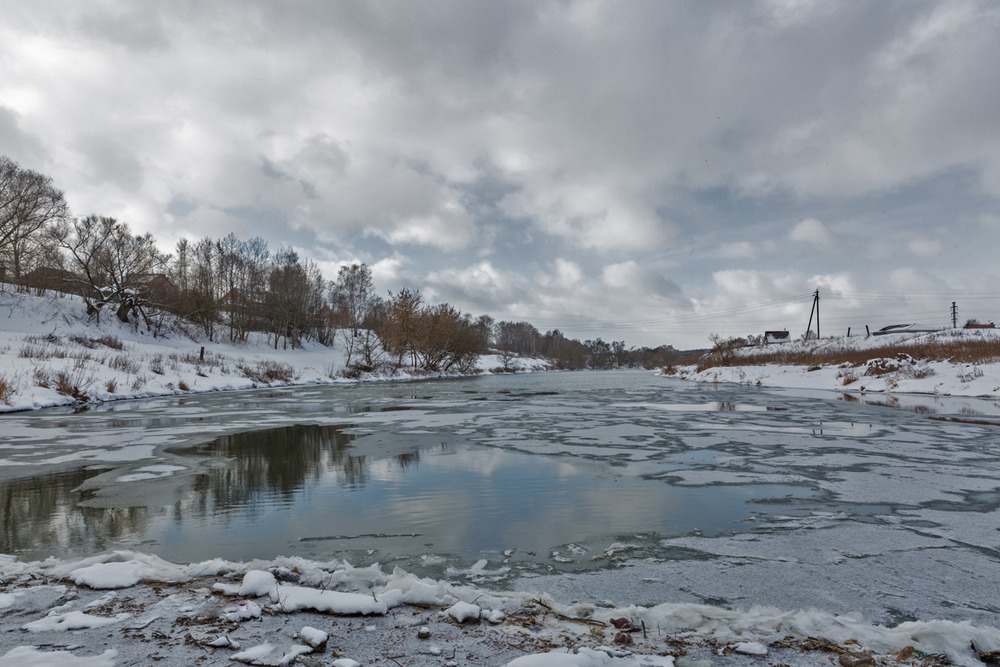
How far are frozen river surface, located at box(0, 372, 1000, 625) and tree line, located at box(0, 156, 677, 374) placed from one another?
93.5 ft

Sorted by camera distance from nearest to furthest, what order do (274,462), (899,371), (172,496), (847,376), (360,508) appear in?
(360,508), (172,496), (274,462), (899,371), (847,376)

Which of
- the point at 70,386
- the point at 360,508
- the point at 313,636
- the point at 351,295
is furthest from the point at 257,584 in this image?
the point at 351,295

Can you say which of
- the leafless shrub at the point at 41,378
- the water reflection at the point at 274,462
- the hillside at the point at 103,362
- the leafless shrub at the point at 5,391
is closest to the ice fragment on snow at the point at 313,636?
the water reflection at the point at 274,462

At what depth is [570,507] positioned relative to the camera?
14.1 feet

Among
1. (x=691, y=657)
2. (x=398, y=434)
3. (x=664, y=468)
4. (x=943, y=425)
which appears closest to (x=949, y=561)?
(x=691, y=657)

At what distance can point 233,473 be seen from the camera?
5.50m

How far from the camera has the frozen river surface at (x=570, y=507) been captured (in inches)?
112

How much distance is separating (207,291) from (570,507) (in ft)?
150

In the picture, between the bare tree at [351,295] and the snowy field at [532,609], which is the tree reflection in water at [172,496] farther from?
the bare tree at [351,295]

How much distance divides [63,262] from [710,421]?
139ft

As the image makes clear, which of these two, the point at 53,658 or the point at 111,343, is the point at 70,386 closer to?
the point at 111,343

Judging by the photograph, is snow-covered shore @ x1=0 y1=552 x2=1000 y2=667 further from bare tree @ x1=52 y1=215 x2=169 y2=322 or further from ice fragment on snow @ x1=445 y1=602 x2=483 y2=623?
bare tree @ x1=52 y1=215 x2=169 y2=322

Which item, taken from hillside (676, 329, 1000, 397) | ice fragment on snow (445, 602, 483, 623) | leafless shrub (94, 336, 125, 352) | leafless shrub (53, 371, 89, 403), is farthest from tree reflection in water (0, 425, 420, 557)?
leafless shrub (94, 336, 125, 352)

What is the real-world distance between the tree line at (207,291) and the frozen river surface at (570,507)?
93.5ft
